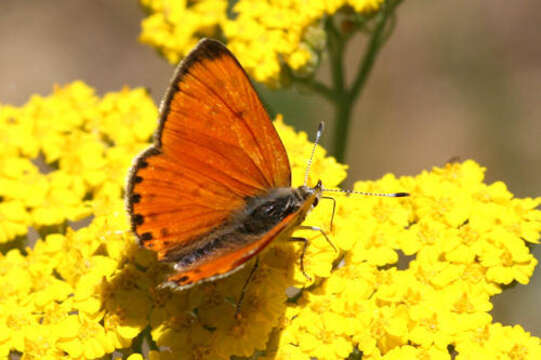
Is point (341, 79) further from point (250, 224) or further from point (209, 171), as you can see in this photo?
point (250, 224)

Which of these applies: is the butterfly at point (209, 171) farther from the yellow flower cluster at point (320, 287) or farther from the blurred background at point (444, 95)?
the blurred background at point (444, 95)

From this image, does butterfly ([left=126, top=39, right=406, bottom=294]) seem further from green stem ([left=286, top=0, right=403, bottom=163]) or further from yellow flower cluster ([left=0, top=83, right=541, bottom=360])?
green stem ([left=286, top=0, right=403, bottom=163])

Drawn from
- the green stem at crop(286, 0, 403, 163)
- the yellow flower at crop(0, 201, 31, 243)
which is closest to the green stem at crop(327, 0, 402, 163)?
the green stem at crop(286, 0, 403, 163)

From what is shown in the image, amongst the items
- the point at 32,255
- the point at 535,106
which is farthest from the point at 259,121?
the point at 535,106

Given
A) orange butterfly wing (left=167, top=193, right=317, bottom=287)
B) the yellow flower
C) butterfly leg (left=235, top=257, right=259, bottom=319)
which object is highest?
the yellow flower

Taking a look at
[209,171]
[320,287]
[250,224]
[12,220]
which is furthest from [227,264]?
[12,220]

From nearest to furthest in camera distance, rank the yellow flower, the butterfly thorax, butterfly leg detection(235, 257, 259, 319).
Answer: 1. the butterfly thorax
2. butterfly leg detection(235, 257, 259, 319)
3. the yellow flower

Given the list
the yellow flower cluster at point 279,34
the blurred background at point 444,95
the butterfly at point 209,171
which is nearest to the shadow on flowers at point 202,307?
the butterfly at point 209,171

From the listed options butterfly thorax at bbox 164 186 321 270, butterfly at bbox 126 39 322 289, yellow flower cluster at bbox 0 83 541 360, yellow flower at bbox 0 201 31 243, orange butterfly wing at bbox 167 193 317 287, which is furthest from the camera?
yellow flower at bbox 0 201 31 243
